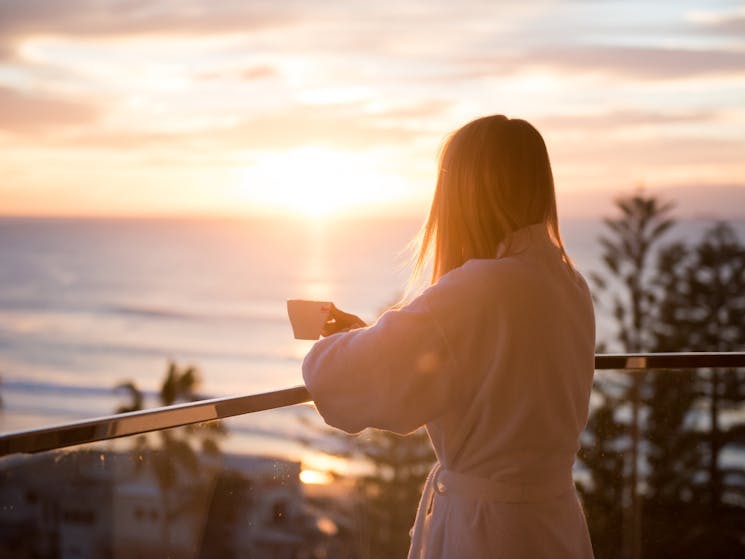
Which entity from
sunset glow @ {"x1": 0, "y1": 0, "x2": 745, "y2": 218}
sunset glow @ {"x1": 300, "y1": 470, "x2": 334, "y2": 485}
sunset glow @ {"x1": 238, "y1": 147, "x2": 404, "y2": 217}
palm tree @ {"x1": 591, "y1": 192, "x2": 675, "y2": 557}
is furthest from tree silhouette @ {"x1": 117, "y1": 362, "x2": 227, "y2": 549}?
sunset glow @ {"x1": 238, "y1": 147, "x2": 404, "y2": 217}

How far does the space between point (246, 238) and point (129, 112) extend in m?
27.6

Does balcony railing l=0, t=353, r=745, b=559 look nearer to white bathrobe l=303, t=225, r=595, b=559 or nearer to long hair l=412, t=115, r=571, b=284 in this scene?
white bathrobe l=303, t=225, r=595, b=559

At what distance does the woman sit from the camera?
1.81 meters

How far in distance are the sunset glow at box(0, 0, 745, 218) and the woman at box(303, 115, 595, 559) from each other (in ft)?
42.7

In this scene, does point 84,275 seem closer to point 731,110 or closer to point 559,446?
point 731,110

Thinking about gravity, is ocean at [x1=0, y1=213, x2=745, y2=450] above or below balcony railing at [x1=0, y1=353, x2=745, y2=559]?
below

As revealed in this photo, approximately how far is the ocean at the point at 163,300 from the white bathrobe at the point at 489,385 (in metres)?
11.0

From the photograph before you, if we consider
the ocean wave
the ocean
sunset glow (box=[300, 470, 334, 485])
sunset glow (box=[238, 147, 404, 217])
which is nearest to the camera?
sunset glow (box=[300, 470, 334, 485])

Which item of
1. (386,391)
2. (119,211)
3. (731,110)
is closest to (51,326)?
(731,110)

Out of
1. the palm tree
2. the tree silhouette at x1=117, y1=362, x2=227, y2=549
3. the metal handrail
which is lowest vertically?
the palm tree

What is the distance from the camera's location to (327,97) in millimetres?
49625

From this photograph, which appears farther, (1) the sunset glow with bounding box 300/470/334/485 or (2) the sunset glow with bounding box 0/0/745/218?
(2) the sunset glow with bounding box 0/0/745/218

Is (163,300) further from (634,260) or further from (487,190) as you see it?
(487,190)

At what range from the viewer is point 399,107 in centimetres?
4909
